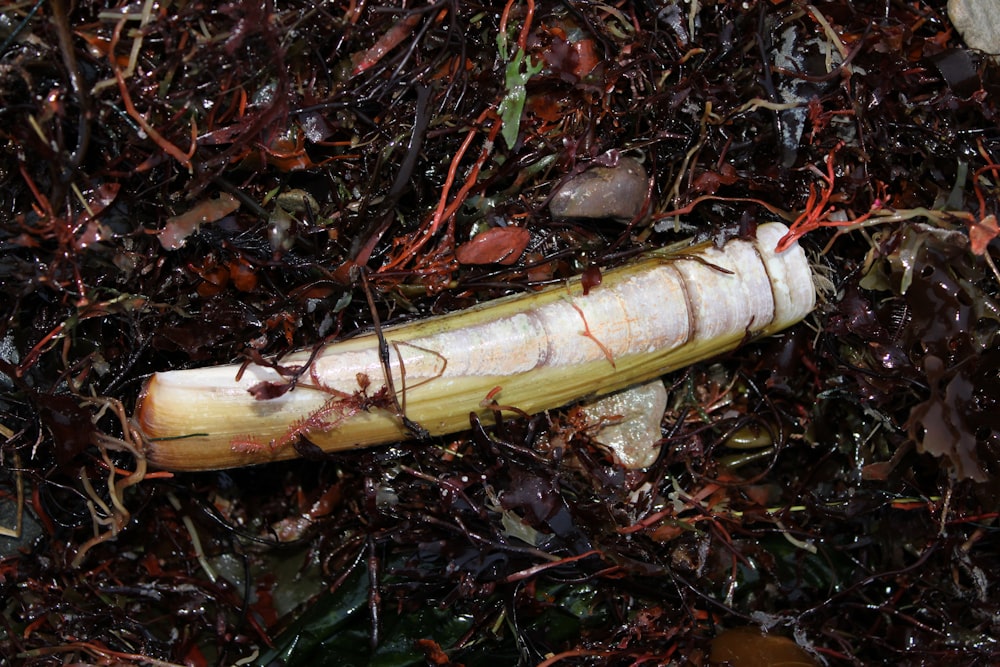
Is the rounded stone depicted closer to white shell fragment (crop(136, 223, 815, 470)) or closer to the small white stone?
white shell fragment (crop(136, 223, 815, 470))

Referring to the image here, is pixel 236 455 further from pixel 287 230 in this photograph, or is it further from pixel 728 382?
pixel 728 382

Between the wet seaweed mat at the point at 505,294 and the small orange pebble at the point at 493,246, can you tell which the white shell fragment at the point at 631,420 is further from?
the small orange pebble at the point at 493,246

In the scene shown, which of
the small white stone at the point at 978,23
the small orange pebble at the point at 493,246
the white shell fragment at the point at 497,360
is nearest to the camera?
the white shell fragment at the point at 497,360

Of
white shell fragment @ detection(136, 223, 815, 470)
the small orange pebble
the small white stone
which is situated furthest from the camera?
the small white stone

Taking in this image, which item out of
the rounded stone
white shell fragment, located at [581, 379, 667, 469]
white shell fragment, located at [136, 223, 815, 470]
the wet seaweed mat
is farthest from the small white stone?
white shell fragment, located at [581, 379, 667, 469]

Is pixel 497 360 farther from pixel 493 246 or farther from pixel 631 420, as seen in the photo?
pixel 631 420

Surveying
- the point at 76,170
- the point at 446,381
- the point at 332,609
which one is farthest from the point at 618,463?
the point at 76,170

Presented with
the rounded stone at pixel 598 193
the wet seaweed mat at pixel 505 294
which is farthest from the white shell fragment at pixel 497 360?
the rounded stone at pixel 598 193
